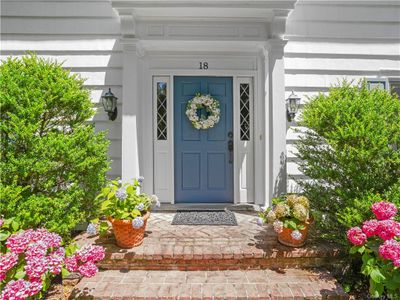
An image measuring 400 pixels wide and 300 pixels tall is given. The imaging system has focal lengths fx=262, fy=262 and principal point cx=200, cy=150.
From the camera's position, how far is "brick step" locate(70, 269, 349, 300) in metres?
2.24

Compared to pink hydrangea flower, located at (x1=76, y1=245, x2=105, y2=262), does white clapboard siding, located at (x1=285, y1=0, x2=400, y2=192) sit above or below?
above

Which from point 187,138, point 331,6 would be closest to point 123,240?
point 187,138

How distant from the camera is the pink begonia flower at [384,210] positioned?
2197 mm

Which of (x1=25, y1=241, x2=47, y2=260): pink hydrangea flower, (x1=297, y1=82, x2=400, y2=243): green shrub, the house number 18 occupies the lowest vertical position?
(x1=25, y1=241, x2=47, y2=260): pink hydrangea flower

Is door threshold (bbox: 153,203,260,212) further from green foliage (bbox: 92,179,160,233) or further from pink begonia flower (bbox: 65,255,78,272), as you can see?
pink begonia flower (bbox: 65,255,78,272)

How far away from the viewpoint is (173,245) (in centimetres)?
274

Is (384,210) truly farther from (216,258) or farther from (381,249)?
(216,258)

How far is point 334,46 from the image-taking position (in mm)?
3877

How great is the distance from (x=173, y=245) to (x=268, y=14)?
10.2ft

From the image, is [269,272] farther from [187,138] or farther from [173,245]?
[187,138]

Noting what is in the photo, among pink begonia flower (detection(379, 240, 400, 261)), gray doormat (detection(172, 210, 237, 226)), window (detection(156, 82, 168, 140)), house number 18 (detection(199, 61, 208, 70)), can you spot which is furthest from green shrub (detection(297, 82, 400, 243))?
window (detection(156, 82, 168, 140))

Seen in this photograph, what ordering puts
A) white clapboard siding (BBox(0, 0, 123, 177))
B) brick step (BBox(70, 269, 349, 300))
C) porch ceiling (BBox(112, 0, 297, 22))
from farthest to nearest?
white clapboard siding (BBox(0, 0, 123, 177)) < porch ceiling (BBox(112, 0, 297, 22)) < brick step (BBox(70, 269, 349, 300))

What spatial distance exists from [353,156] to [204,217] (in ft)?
6.52

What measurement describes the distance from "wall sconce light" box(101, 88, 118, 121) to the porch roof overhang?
767 millimetres
